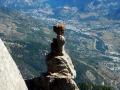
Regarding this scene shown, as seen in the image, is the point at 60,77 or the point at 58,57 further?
the point at 58,57

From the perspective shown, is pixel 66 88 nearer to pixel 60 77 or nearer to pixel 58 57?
pixel 60 77

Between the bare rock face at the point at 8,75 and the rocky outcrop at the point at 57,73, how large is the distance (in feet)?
24.9

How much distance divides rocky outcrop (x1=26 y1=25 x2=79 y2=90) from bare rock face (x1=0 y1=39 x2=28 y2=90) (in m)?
7.59

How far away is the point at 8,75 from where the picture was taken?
14852 millimetres

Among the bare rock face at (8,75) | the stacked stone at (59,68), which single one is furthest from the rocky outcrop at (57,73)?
the bare rock face at (8,75)

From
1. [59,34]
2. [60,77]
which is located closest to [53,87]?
[60,77]

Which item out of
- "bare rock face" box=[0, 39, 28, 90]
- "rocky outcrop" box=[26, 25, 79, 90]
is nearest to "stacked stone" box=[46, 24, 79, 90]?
"rocky outcrop" box=[26, 25, 79, 90]

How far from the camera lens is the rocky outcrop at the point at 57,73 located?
23.7 meters

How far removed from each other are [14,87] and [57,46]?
1192 centimetres

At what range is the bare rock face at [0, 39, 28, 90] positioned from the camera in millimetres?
14430

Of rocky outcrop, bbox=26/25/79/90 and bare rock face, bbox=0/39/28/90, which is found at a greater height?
bare rock face, bbox=0/39/28/90

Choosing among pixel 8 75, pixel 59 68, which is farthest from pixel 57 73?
pixel 8 75

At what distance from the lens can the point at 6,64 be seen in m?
15.1

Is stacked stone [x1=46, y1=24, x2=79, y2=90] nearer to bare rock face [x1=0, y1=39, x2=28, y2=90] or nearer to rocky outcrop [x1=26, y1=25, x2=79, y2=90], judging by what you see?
rocky outcrop [x1=26, y1=25, x2=79, y2=90]
